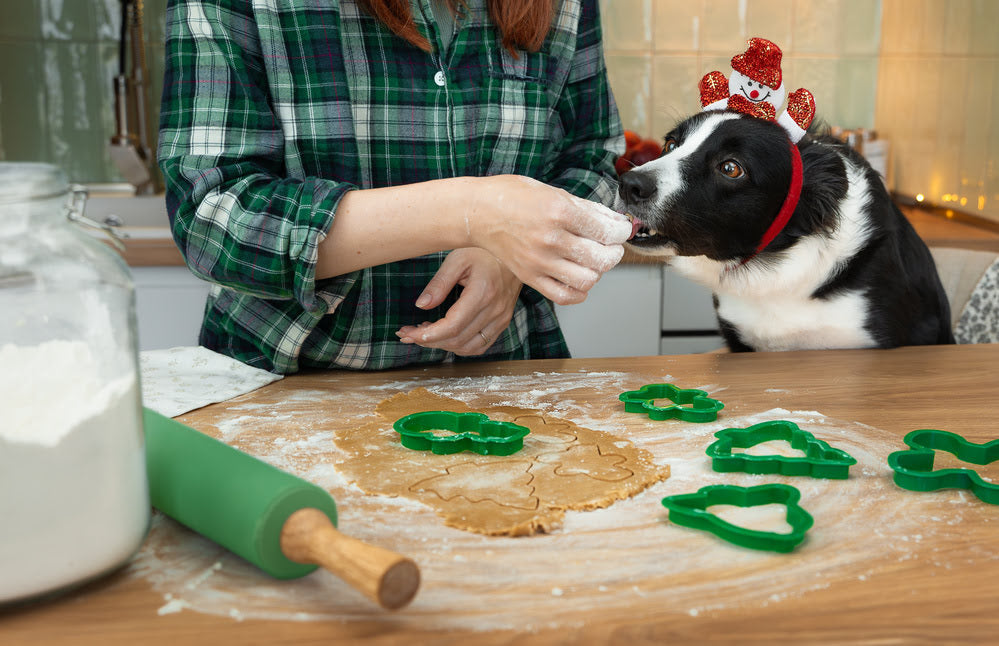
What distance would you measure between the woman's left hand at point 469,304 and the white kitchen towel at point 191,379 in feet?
0.59

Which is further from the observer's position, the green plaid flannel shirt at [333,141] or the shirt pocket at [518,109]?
the shirt pocket at [518,109]

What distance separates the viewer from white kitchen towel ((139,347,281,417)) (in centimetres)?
84

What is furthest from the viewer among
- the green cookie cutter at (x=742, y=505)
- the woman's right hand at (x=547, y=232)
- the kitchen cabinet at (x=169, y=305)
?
the kitchen cabinet at (x=169, y=305)

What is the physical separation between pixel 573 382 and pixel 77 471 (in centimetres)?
59

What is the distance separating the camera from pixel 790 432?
73 cm

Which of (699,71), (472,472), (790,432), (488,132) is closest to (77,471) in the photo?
(472,472)

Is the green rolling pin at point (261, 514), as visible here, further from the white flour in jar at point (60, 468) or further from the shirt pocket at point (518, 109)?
the shirt pocket at point (518, 109)

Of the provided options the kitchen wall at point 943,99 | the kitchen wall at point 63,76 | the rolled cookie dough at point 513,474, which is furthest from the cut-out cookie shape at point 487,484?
the kitchen wall at point 63,76

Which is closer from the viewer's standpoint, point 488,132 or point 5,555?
point 5,555

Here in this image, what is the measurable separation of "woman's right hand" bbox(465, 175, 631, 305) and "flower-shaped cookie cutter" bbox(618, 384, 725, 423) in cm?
13

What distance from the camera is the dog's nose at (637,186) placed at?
1.11 metres

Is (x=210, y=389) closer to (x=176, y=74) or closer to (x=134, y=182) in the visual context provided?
(x=176, y=74)

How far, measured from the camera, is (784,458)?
2.16 ft

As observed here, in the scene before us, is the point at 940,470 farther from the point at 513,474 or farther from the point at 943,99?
the point at 943,99
